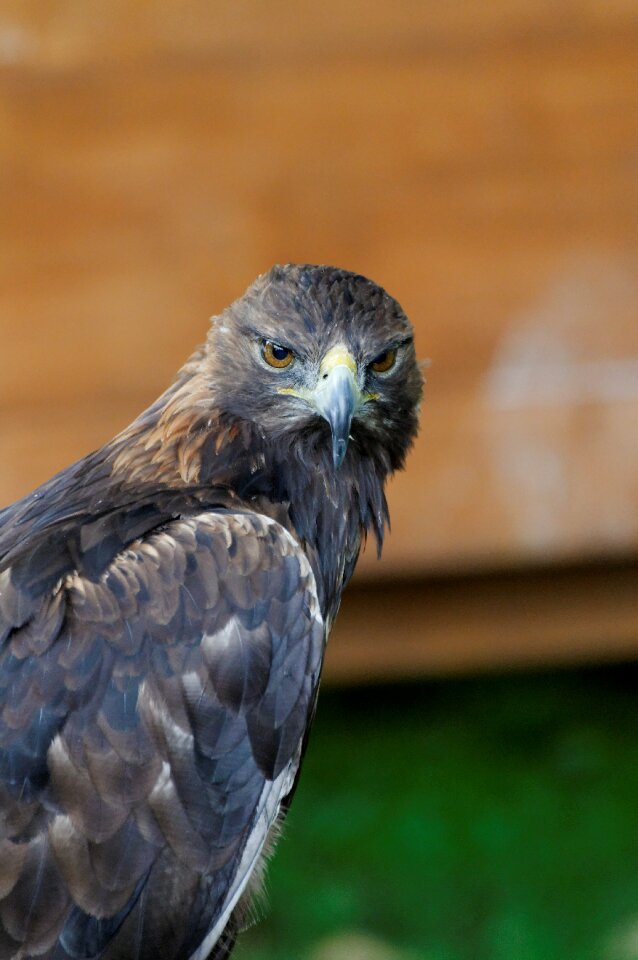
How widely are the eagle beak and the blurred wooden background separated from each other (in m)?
1.12

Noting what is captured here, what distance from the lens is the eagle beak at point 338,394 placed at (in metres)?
2.43

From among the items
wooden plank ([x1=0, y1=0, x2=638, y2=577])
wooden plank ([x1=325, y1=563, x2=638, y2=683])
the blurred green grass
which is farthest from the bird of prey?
the blurred green grass

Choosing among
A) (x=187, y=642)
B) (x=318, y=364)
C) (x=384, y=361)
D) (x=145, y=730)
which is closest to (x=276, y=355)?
(x=318, y=364)

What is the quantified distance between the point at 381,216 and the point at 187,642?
1.65m

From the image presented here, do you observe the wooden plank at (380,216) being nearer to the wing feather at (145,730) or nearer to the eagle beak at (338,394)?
the eagle beak at (338,394)

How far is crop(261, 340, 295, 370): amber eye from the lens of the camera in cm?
258

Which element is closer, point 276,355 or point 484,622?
point 276,355

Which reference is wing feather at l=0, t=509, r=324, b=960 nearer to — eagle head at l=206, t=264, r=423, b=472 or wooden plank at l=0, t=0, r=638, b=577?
eagle head at l=206, t=264, r=423, b=472

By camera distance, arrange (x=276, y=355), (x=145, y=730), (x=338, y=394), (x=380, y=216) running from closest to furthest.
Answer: (x=145, y=730) → (x=338, y=394) → (x=276, y=355) → (x=380, y=216)

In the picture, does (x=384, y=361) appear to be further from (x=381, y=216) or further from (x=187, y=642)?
(x=381, y=216)

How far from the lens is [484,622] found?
420 cm

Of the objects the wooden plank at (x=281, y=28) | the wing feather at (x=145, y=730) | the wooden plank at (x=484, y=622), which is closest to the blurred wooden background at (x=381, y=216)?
the wooden plank at (x=281, y=28)

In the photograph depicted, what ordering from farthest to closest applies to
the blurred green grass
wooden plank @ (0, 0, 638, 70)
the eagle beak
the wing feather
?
the blurred green grass
wooden plank @ (0, 0, 638, 70)
the eagle beak
the wing feather

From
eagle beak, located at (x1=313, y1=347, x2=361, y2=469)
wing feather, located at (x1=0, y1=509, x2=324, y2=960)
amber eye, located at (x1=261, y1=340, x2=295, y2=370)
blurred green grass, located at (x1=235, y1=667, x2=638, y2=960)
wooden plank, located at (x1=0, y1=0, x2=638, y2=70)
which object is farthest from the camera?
blurred green grass, located at (x1=235, y1=667, x2=638, y2=960)
